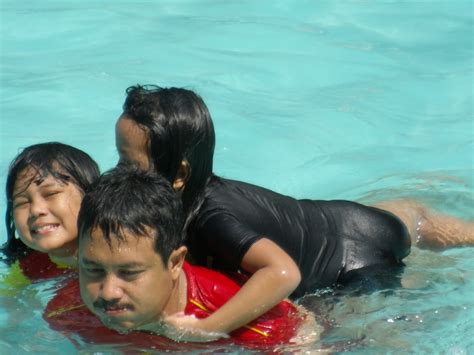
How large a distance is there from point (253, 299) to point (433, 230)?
1.64 metres

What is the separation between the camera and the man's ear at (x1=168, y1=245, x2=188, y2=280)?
3.77 metres

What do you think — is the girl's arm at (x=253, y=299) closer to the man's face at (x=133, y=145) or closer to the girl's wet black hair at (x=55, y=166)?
the man's face at (x=133, y=145)

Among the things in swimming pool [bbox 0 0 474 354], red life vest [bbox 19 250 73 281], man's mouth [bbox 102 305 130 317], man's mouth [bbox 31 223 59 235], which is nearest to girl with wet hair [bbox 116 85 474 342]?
swimming pool [bbox 0 0 474 354]

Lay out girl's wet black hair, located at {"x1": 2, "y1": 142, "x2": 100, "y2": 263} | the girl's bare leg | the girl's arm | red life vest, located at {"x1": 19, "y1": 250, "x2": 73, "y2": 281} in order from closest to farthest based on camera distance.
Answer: the girl's arm < girl's wet black hair, located at {"x1": 2, "y1": 142, "x2": 100, "y2": 263} < red life vest, located at {"x1": 19, "y1": 250, "x2": 73, "y2": 281} < the girl's bare leg

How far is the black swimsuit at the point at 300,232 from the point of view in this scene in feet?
13.4

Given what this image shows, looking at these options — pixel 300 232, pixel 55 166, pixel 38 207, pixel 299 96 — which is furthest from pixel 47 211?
pixel 299 96

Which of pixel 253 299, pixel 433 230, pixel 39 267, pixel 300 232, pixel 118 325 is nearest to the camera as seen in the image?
pixel 118 325

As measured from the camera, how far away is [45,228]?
4219 mm

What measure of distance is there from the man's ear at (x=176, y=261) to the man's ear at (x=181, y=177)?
41cm

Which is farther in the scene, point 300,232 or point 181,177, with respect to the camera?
point 300,232

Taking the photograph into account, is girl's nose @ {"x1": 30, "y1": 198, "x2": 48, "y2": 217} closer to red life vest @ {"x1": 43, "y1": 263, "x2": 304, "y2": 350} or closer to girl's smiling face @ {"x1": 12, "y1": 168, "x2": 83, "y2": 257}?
girl's smiling face @ {"x1": 12, "y1": 168, "x2": 83, "y2": 257}

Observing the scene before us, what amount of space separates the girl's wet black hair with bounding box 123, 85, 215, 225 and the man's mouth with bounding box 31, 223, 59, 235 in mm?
468

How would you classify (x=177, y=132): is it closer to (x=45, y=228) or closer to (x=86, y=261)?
(x=45, y=228)

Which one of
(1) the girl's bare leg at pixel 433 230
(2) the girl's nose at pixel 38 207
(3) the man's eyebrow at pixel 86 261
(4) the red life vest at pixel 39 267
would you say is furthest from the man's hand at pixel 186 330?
(1) the girl's bare leg at pixel 433 230
